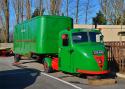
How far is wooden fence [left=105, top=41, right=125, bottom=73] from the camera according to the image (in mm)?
19328

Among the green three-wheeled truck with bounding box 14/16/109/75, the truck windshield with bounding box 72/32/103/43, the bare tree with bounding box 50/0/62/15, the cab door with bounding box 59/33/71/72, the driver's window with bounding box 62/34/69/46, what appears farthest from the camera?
the bare tree with bounding box 50/0/62/15

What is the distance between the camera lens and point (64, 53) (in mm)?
17734

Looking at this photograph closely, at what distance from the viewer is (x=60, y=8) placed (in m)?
45.5

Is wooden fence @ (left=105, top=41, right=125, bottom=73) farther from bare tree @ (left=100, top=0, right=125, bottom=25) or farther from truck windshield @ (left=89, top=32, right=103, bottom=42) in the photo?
bare tree @ (left=100, top=0, right=125, bottom=25)

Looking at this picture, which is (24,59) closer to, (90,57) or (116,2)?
(90,57)

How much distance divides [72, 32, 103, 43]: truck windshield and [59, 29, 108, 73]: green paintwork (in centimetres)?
18

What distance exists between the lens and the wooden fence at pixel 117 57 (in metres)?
19.3

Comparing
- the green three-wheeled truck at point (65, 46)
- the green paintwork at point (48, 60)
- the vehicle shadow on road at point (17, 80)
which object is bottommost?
the vehicle shadow on road at point (17, 80)

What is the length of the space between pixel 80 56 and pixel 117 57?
4.28 m

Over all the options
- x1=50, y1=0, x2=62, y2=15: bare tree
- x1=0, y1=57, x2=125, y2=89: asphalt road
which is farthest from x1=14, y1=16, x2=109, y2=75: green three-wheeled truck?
x1=50, y1=0, x2=62, y2=15: bare tree

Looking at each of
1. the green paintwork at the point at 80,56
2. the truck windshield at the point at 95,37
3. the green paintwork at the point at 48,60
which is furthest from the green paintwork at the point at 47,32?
the truck windshield at the point at 95,37

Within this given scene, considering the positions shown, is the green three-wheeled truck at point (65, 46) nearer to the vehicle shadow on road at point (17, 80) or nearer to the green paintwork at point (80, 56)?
the green paintwork at point (80, 56)

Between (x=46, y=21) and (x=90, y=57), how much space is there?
5251 millimetres

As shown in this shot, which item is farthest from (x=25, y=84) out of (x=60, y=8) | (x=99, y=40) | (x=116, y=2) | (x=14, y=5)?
(x=116, y=2)
